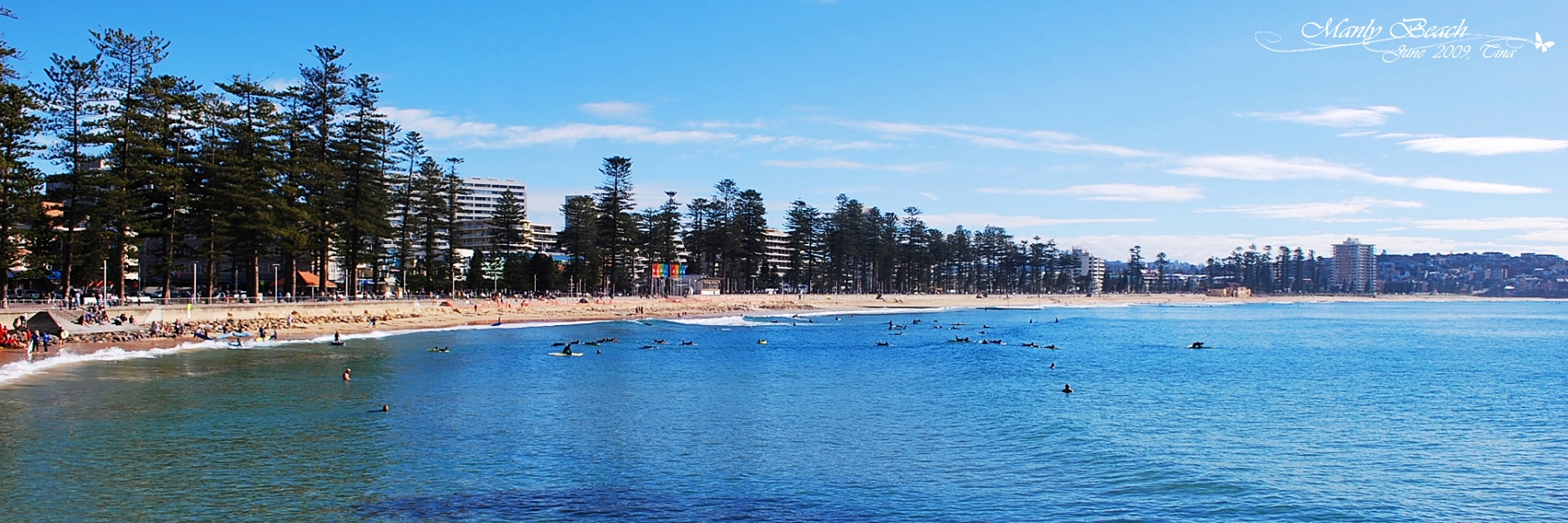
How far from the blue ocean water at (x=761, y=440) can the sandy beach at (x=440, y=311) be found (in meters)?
5.98

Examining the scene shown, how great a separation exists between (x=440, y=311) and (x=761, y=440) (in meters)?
45.1

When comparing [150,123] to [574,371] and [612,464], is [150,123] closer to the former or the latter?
[574,371]

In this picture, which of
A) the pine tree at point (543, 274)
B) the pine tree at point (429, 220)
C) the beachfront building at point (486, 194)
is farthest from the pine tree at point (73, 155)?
the beachfront building at point (486, 194)

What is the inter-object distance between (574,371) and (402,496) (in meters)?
18.5

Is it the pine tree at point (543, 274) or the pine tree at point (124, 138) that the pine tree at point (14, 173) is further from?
the pine tree at point (543, 274)

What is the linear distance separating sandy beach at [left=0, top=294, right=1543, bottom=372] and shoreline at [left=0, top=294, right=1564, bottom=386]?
5 cm

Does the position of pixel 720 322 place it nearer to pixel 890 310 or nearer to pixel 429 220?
pixel 429 220

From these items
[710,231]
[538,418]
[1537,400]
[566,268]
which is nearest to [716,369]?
[538,418]

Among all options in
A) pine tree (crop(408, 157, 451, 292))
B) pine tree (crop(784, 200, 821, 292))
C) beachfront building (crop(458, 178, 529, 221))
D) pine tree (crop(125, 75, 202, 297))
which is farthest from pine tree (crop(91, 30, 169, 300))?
beachfront building (crop(458, 178, 529, 221))

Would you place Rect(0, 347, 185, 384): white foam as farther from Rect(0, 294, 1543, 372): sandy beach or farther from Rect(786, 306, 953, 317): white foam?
Rect(786, 306, 953, 317): white foam

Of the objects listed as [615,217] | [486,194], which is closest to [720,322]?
Answer: [615,217]

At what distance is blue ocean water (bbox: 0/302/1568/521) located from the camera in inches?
556

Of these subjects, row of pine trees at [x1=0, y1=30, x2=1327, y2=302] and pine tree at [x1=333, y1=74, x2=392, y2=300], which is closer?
row of pine trees at [x1=0, y1=30, x2=1327, y2=302]

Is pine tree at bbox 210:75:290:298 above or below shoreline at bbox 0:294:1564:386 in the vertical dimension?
above
